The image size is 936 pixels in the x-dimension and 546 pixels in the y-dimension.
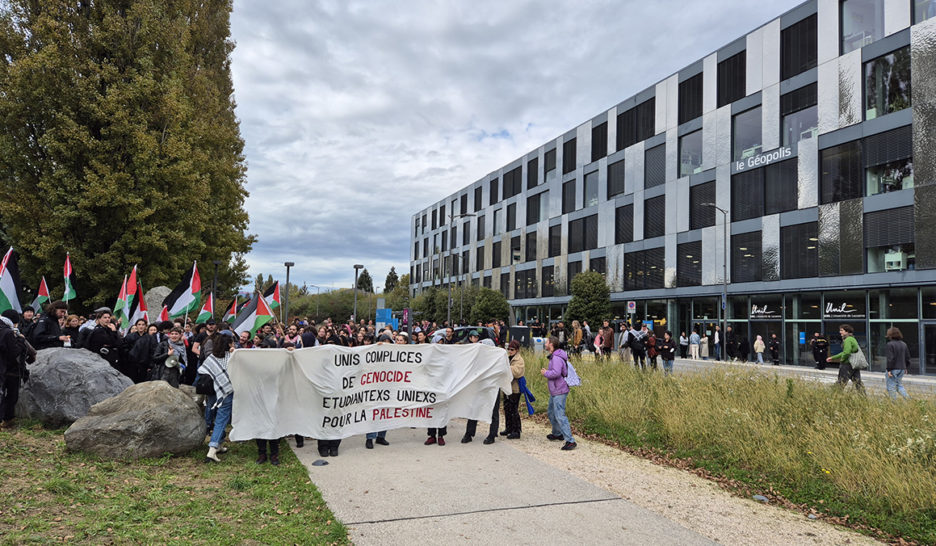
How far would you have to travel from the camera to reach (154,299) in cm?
2195

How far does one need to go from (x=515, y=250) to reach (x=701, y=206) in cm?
2443

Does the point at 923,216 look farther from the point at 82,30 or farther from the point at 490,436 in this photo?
the point at 82,30

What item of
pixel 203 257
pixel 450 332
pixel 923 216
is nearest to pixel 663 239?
pixel 923 216

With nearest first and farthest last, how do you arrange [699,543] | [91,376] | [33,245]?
1. [699,543]
2. [91,376]
3. [33,245]

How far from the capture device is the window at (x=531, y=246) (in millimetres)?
56438

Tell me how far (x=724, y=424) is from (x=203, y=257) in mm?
24830

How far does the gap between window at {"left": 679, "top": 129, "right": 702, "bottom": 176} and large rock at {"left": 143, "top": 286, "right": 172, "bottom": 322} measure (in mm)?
30998

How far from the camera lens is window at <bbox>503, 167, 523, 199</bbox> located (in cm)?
6006

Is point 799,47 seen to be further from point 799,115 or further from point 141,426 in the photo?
point 141,426

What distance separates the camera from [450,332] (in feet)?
64.3

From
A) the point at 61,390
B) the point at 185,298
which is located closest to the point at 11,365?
the point at 61,390

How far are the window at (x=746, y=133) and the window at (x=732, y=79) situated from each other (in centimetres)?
125

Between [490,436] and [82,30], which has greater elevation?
[82,30]

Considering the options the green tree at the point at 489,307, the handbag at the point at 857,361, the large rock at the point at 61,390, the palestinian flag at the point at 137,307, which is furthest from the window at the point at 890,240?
the green tree at the point at 489,307
